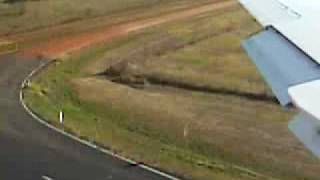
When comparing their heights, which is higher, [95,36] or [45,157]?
[45,157]

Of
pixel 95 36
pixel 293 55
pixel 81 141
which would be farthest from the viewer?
pixel 95 36

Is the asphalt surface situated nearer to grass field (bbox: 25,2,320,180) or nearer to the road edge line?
the road edge line

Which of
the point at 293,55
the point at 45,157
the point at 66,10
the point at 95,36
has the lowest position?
the point at 95,36

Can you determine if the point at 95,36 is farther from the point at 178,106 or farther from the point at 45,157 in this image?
the point at 45,157

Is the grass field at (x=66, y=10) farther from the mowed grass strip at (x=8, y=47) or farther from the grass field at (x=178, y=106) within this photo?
the grass field at (x=178, y=106)

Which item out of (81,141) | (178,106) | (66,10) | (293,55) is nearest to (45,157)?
(81,141)

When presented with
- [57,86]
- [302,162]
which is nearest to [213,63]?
[57,86]

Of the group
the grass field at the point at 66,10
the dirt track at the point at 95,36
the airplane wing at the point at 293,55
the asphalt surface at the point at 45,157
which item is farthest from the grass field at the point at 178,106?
the airplane wing at the point at 293,55
